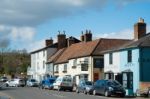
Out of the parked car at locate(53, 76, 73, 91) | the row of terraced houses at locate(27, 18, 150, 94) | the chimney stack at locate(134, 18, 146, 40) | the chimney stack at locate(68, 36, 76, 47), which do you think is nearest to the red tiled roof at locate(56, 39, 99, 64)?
the row of terraced houses at locate(27, 18, 150, 94)

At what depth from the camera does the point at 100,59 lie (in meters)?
65.6

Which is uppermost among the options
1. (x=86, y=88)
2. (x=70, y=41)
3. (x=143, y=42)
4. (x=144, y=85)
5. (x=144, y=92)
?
(x=70, y=41)

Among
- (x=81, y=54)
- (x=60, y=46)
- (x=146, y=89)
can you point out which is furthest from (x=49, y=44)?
(x=146, y=89)

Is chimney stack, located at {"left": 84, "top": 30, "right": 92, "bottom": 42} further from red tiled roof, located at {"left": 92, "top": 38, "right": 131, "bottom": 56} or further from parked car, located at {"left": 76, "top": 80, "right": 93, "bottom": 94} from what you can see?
parked car, located at {"left": 76, "top": 80, "right": 93, "bottom": 94}

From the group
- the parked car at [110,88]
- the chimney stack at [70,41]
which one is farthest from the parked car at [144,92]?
the chimney stack at [70,41]

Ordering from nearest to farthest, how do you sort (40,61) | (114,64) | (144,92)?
(144,92)
(114,64)
(40,61)

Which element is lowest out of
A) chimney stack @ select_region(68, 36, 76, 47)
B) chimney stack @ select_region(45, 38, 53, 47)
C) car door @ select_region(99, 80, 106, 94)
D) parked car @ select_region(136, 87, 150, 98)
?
parked car @ select_region(136, 87, 150, 98)

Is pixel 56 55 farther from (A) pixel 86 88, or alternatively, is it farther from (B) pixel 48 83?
(A) pixel 86 88

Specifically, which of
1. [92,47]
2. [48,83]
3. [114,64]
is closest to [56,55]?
[92,47]

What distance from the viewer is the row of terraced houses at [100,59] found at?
48228mm

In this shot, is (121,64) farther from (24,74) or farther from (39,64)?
(24,74)

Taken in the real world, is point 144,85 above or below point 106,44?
below

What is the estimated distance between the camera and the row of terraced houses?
4823 cm

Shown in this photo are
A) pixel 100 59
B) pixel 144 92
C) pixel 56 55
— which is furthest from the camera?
pixel 56 55
